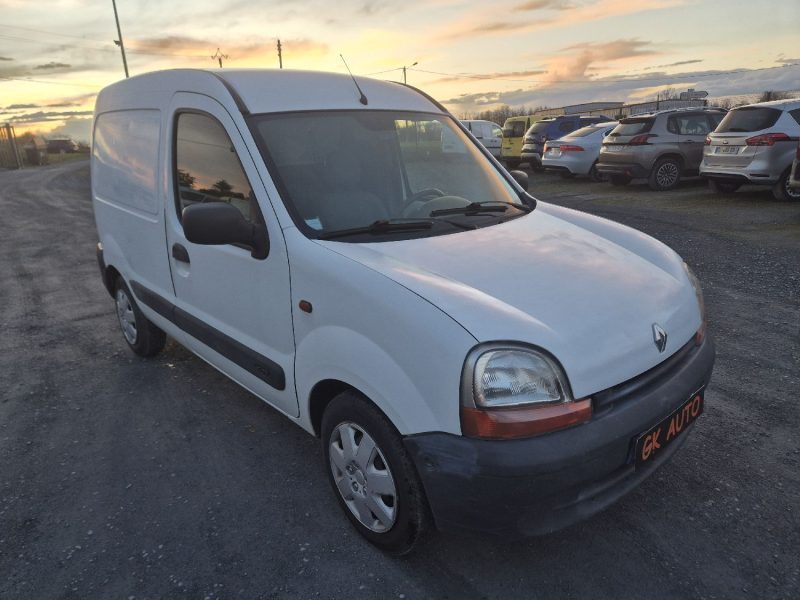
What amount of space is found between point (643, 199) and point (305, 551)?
442 inches

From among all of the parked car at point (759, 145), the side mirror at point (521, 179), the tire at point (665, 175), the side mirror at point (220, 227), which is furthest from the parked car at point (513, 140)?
the side mirror at point (220, 227)

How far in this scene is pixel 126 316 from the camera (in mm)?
4676

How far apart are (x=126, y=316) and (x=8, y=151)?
39.0 meters

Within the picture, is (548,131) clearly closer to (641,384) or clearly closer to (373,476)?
(641,384)

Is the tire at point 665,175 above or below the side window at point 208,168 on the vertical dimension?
below

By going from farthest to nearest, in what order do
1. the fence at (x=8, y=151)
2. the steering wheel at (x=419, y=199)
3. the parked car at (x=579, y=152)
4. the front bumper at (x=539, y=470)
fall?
the fence at (x=8, y=151) → the parked car at (x=579, y=152) → the steering wheel at (x=419, y=199) → the front bumper at (x=539, y=470)

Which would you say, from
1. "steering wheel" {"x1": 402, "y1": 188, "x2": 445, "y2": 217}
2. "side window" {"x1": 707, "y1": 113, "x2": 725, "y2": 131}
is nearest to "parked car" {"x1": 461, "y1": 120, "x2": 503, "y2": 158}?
"side window" {"x1": 707, "y1": 113, "x2": 725, "y2": 131}

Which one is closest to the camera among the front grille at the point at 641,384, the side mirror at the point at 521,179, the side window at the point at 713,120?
the front grille at the point at 641,384

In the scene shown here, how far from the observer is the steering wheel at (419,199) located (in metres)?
2.90

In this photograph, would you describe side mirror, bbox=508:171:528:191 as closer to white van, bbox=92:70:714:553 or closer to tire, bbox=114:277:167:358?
white van, bbox=92:70:714:553

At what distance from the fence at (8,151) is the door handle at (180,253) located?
3957 centimetres

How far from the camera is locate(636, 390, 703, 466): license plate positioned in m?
2.14

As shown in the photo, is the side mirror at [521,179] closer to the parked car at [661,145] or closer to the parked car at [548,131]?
the parked car at [661,145]

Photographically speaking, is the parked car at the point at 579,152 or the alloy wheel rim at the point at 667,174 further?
the parked car at the point at 579,152
